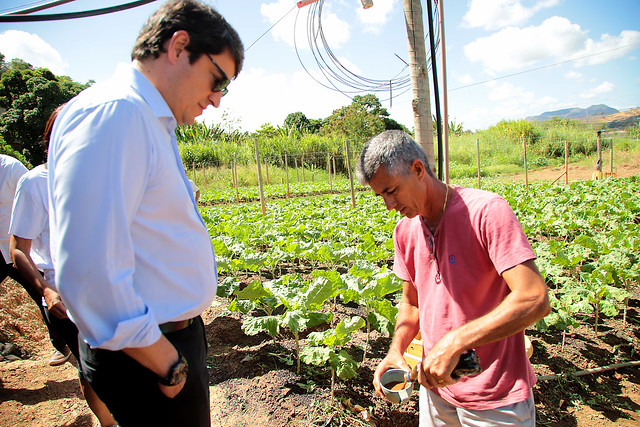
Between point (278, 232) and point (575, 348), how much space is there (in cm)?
472

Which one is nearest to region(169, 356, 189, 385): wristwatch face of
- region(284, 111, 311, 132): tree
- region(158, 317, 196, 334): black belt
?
region(158, 317, 196, 334): black belt

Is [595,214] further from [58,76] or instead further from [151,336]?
[58,76]

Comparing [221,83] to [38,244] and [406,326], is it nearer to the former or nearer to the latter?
[406,326]

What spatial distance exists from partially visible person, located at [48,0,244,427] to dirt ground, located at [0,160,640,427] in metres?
1.58

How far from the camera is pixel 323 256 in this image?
5305 mm

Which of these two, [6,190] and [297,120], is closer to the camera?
[6,190]

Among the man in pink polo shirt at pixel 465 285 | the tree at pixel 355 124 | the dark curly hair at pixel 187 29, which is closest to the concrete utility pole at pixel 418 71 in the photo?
the man in pink polo shirt at pixel 465 285

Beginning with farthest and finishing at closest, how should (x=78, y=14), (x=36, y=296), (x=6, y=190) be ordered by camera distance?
1. (x=78, y=14)
2. (x=6, y=190)
3. (x=36, y=296)

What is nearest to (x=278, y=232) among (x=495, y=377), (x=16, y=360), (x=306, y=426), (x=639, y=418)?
(x=16, y=360)

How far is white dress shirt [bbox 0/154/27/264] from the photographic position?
304 cm

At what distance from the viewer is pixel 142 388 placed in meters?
1.27

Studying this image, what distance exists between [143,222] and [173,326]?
380 mm

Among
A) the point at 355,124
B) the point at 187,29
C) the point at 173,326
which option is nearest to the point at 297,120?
the point at 355,124

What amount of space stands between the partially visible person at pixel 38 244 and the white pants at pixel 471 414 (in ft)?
6.52
